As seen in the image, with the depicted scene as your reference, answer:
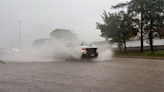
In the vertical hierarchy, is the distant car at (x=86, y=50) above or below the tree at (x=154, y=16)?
below

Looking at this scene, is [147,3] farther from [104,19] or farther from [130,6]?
[104,19]

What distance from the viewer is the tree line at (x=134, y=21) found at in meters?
27.3

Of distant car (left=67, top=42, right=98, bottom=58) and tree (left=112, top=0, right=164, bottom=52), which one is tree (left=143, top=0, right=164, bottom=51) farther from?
distant car (left=67, top=42, right=98, bottom=58)

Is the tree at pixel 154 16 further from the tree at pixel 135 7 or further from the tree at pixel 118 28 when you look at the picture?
the tree at pixel 118 28

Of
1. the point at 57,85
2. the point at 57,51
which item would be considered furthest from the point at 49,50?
the point at 57,85

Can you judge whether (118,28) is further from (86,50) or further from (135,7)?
(86,50)

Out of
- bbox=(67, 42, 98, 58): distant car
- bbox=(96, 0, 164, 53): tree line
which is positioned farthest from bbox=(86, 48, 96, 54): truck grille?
bbox=(96, 0, 164, 53): tree line

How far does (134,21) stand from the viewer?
28531 mm

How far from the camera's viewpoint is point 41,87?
6770 mm

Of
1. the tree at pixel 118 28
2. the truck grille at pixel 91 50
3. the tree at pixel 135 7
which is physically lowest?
the truck grille at pixel 91 50

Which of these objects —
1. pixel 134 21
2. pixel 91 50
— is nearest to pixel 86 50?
pixel 91 50

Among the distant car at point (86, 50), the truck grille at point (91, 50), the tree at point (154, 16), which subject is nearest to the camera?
the distant car at point (86, 50)

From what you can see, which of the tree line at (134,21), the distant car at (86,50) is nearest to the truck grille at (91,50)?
the distant car at (86,50)

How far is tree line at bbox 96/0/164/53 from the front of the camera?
27.3 metres
